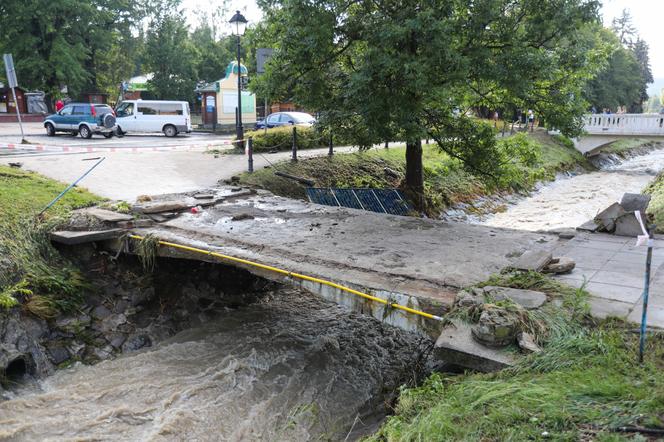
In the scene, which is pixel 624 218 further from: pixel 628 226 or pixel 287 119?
pixel 287 119

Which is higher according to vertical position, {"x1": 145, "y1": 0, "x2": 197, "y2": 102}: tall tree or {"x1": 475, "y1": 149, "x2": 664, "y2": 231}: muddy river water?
{"x1": 145, "y1": 0, "x2": 197, "y2": 102}: tall tree

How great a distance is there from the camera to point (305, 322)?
8.80 meters

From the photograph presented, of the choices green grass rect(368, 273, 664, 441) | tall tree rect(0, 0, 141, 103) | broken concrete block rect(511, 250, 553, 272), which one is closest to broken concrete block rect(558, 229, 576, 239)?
broken concrete block rect(511, 250, 553, 272)

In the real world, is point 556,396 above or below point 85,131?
above

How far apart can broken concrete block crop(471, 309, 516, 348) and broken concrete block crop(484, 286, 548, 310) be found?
23.3 inches

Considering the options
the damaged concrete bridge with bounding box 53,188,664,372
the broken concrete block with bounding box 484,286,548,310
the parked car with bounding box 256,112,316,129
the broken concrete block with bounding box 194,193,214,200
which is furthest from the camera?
the parked car with bounding box 256,112,316,129

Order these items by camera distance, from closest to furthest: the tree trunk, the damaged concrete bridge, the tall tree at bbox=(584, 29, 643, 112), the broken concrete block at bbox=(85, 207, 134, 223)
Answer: the damaged concrete bridge, the broken concrete block at bbox=(85, 207, 134, 223), the tree trunk, the tall tree at bbox=(584, 29, 643, 112)

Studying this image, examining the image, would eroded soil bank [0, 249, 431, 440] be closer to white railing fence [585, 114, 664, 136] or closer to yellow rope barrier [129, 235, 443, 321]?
yellow rope barrier [129, 235, 443, 321]

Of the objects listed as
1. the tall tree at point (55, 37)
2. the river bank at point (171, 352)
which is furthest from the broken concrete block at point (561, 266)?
the tall tree at point (55, 37)

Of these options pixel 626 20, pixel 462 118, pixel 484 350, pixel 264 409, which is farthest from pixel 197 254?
pixel 626 20

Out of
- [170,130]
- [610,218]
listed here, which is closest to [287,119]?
[170,130]

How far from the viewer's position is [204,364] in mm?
7223

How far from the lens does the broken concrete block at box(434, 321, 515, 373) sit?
4.82m

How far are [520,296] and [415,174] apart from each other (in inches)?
308
